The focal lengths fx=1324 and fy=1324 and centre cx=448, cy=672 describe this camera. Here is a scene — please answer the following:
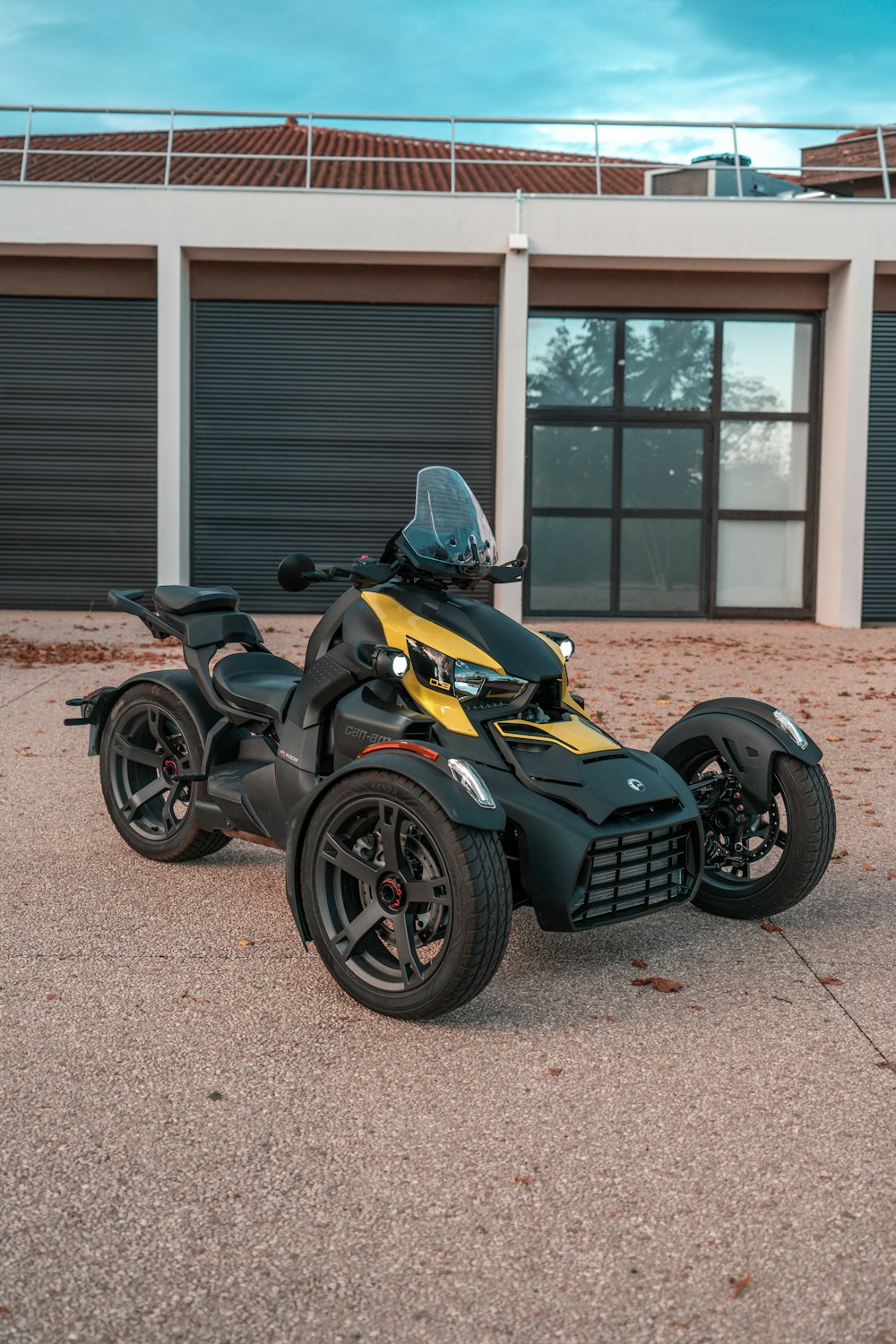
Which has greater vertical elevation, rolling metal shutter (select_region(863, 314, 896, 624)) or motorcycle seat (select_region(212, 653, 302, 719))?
rolling metal shutter (select_region(863, 314, 896, 624))

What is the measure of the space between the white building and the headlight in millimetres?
12054

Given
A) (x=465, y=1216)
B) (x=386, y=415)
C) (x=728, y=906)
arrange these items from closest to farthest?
(x=465, y=1216) → (x=728, y=906) → (x=386, y=415)

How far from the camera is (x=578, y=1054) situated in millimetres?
3311

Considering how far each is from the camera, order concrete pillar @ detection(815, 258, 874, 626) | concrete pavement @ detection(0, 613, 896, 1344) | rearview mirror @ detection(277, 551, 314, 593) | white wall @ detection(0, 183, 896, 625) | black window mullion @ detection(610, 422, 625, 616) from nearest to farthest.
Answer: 1. concrete pavement @ detection(0, 613, 896, 1344)
2. rearview mirror @ detection(277, 551, 314, 593)
3. white wall @ detection(0, 183, 896, 625)
4. concrete pillar @ detection(815, 258, 874, 626)
5. black window mullion @ detection(610, 422, 625, 616)

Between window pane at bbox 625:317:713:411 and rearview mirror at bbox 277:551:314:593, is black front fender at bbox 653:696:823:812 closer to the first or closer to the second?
rearview mirror at bbox 277:551:314:593

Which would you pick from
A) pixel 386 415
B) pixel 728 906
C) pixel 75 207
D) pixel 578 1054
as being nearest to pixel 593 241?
pixel 386 415

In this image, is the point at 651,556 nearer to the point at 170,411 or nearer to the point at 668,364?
the point at 668,364

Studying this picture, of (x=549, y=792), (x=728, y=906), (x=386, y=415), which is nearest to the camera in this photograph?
(x=549, y=792)

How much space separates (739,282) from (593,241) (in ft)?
6.98

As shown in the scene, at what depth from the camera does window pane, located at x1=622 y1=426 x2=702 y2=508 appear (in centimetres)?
1684

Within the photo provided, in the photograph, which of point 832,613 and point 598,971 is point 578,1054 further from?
point 832,613

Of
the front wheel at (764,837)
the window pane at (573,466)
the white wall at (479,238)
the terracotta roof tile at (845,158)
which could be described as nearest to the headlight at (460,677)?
the front wheel at (764,837)

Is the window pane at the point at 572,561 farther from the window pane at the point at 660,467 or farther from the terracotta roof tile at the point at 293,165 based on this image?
the terracotta roof tile at the point at 293,165

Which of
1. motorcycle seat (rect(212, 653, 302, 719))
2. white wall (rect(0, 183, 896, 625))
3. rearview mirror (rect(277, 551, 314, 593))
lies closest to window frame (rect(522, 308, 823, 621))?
white wall (rect(0, 183, 896, 625))
